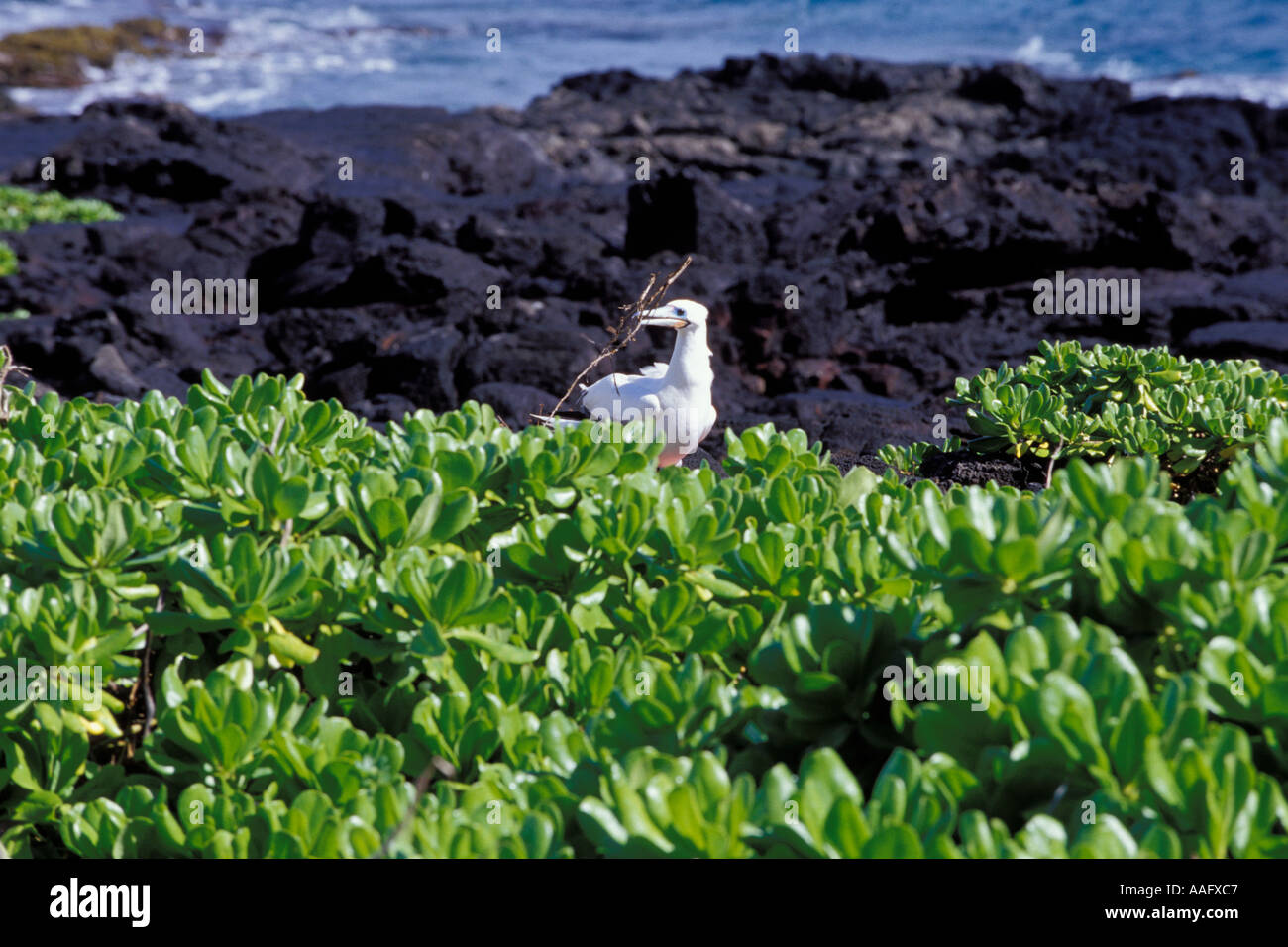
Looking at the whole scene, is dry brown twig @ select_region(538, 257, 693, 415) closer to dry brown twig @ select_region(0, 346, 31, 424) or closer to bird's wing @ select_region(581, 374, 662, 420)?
bird's wing @ select_region(581, 374, 662, 420)

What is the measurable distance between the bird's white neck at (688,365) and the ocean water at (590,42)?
96.1 feet

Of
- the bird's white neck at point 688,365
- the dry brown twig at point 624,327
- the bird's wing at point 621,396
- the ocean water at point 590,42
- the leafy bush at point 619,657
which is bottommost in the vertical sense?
the leafy bush at point 619,657

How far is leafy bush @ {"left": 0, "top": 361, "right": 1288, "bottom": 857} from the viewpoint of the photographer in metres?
1.58

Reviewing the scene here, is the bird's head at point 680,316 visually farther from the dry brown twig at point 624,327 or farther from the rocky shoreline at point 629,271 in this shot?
the rocky shoreline at point 629,271

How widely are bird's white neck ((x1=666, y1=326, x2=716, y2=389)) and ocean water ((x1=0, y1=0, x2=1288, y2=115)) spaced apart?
29.3 meters

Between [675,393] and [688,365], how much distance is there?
0.46 ft

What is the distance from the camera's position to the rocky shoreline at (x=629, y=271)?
8.97 metres

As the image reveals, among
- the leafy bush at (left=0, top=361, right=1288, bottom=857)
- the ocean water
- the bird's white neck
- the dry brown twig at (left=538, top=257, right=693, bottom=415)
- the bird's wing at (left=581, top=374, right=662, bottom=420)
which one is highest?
the ocean water

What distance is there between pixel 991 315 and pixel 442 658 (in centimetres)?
941

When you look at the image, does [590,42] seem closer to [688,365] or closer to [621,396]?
[621,396]

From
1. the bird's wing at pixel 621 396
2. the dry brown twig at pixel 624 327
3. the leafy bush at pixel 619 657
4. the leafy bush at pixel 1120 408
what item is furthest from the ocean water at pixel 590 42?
the leafy bush at pixel 619 657

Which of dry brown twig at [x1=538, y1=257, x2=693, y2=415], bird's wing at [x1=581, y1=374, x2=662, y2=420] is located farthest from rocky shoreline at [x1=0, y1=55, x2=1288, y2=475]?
dry brown twig at [x1=538, y1=257, x2=693, y2=415]

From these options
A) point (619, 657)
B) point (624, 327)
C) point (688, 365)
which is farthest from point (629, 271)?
point (619, 657)
